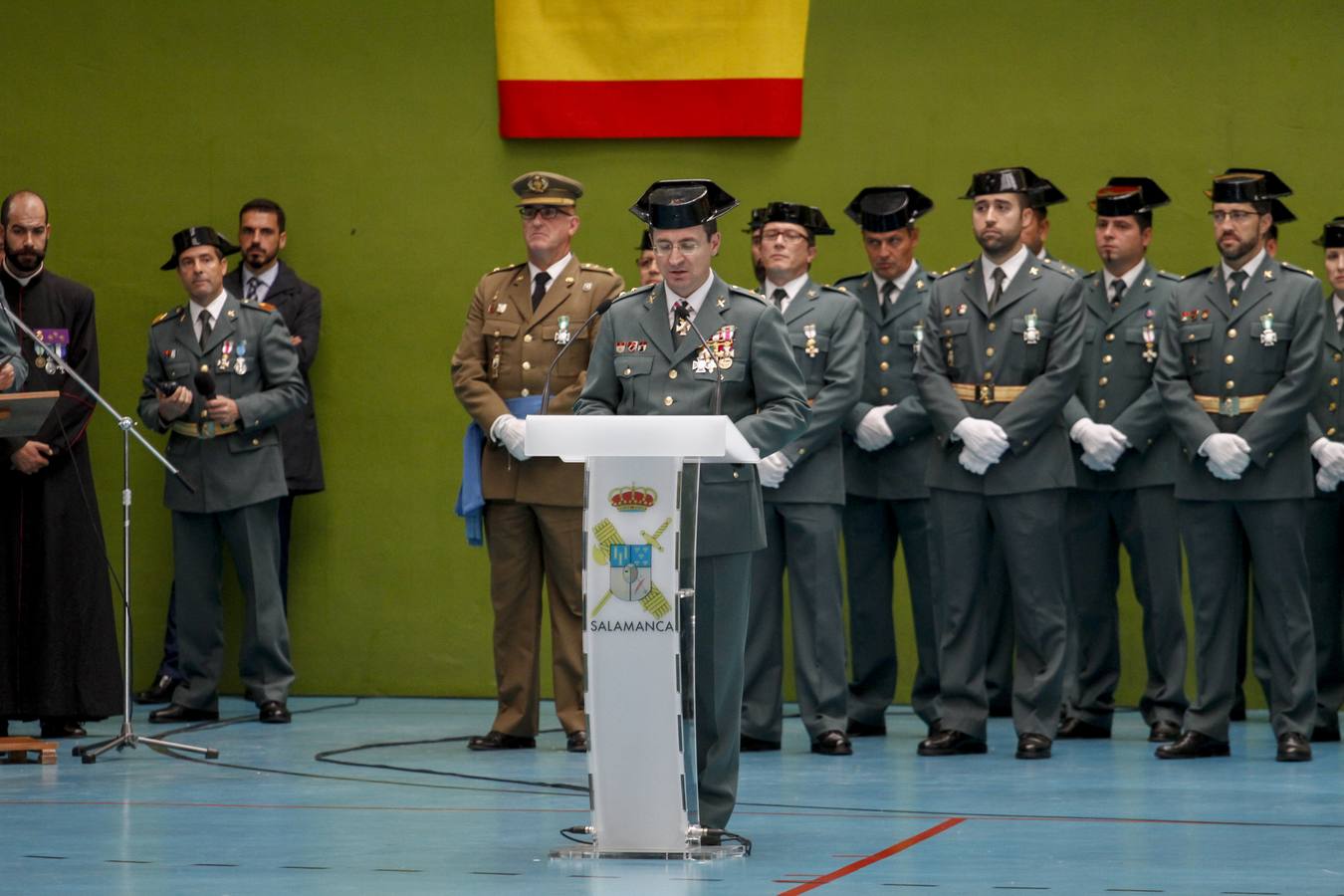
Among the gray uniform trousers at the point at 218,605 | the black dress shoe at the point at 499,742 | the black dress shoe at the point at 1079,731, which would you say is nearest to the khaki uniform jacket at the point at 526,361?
the black dress shoe at the point at 499,742

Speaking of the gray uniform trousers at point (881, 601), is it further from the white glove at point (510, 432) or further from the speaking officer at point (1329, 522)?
the white glove at point (510, 432)

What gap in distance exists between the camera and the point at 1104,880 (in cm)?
435

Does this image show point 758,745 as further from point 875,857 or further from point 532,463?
point 875,857

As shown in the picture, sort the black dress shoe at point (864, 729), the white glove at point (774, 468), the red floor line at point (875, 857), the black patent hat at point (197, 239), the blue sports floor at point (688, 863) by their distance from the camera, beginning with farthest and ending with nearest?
1. the black patent hat at point (197, 239)
2. the black dress shoe at point (864, 729)
3. the white glove at point (774, 468)
4. the blue sports floor at point (688, 863)
5. the red floor line at point (875, 857)

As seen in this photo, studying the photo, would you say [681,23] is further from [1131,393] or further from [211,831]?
[211,831]

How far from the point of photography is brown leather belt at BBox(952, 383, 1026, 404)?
669 centimetres

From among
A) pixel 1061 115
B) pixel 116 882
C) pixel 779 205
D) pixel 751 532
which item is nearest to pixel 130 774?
pixel 116 882

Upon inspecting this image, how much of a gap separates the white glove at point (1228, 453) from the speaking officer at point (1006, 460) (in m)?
0.46

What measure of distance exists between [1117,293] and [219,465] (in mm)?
3472

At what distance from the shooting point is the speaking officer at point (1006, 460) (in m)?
6.62

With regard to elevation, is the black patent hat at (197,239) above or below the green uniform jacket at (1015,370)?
above

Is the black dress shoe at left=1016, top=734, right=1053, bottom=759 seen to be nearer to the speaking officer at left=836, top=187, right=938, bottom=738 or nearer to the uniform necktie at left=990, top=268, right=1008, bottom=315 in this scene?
the speaking officer at left=836, top=187, right=938, bottom=738

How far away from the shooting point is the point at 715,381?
4.81m

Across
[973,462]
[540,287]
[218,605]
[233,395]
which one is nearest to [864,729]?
[973,462]
